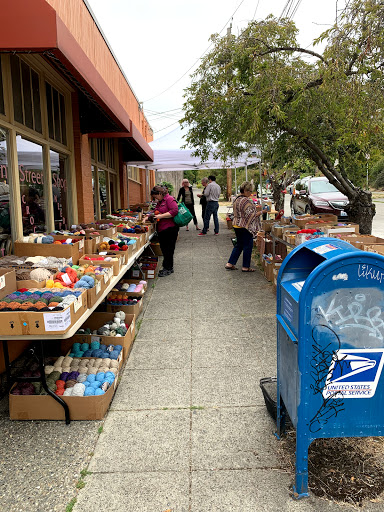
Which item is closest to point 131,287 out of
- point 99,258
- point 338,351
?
point 99,258

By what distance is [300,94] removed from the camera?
6242 millimetres

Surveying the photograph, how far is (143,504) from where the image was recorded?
243 cm

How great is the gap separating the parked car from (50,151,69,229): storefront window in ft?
34.3

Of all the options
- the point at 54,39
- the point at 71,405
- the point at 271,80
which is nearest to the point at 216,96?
the point at 271,80

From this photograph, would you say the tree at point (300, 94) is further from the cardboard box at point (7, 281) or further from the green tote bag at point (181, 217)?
the cardboard box at point (7, 281)

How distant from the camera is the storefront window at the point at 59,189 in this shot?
20.9 ft

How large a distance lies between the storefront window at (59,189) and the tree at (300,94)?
294cm

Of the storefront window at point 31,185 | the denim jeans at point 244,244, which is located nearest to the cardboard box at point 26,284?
the storefront window at point 31,185

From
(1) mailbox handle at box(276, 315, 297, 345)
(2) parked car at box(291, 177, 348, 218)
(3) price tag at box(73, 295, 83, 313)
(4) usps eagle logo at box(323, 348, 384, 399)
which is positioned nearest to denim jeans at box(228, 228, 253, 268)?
(3) price tag at box(73, 295, 83, 313)

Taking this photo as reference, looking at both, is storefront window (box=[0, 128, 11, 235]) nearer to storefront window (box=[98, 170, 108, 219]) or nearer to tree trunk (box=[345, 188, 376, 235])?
storefront window (box=[98, 170, 108, 219])

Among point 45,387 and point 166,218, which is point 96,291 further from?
point 166,218

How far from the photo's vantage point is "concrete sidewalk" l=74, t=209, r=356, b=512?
248 cm

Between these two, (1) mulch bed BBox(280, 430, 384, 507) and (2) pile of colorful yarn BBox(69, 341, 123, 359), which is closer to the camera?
(1) mulch bed BBox(280, 430, 384, 507)

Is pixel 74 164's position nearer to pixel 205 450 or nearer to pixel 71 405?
pixel 71 405
